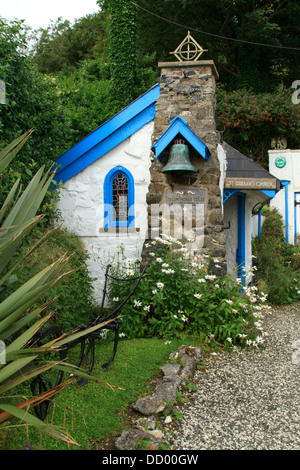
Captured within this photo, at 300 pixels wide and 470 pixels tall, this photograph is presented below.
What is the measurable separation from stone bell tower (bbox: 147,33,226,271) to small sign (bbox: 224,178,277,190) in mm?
819

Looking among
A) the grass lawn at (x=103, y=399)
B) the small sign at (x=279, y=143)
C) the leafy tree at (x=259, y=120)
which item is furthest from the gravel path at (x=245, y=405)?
the small sign at (x=279, y=143)

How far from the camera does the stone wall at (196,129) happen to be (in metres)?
5.84

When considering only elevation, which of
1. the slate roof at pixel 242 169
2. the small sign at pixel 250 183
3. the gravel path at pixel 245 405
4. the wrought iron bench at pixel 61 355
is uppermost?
the slate roof at pixel 242 169

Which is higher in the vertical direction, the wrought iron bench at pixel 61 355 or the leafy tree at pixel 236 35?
the leafy tree at pixel 236 35

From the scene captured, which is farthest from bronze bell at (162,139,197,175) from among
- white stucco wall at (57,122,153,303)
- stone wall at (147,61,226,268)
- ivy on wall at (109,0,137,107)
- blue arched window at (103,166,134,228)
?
ivy on wall at (109,0,137,107)

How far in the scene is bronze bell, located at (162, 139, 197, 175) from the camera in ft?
18.1

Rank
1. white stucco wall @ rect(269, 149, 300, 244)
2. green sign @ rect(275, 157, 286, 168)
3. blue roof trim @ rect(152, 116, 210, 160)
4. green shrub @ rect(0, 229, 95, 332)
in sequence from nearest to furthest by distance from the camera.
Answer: green shrub @ rect(0, 229, 95, 332) → blue roof trim @ rect(152, 116, 210, 160) → white stucco wall @ rect(269, 149, 300, 244) → green sign @ rect(275, 157, 286, 168)

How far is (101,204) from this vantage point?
676cm

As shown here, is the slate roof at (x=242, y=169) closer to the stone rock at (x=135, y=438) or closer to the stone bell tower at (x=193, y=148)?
the stone bell tower at (x=193, y=148)

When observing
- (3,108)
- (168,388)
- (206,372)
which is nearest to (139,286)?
(206,372)

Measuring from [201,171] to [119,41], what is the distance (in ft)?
31.5

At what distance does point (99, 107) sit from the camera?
1193 cm

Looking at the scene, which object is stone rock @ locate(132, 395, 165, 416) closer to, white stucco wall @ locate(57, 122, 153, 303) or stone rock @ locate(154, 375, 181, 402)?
stone rock @ locate(154, 375, 181, 402)

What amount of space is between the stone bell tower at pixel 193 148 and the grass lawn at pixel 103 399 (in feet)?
5.57
